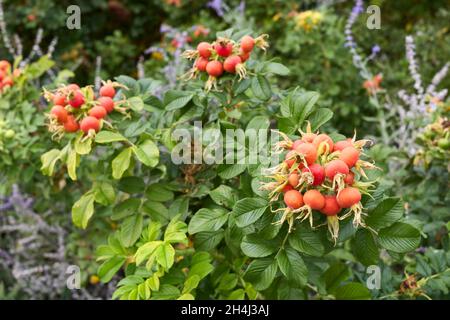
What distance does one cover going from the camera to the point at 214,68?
1.21 m

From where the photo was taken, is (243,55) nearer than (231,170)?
No

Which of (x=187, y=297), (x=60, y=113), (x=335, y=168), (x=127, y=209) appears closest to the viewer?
(x=335, y=168)

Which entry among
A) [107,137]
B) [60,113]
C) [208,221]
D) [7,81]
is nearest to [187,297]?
[208,221]

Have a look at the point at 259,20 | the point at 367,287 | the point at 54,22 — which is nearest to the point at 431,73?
the point at 259,20

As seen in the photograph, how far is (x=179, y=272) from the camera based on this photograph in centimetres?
118

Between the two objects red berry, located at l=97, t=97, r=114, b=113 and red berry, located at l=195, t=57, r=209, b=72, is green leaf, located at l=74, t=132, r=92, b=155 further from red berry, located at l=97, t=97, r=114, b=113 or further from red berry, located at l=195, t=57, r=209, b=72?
red berry, located at l=195, t=57, r=209, b=72

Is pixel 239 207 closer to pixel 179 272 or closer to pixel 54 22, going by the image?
pixel 179 272

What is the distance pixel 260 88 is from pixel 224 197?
0.26m

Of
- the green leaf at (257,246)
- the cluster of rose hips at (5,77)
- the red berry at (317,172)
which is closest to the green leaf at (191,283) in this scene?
Answer: the green leaf at (257,246)

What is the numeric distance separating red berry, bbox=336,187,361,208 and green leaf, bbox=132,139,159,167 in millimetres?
423

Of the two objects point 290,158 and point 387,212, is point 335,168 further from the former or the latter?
point 387,212

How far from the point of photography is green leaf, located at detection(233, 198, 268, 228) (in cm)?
98

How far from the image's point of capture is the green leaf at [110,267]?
3.98 feet
